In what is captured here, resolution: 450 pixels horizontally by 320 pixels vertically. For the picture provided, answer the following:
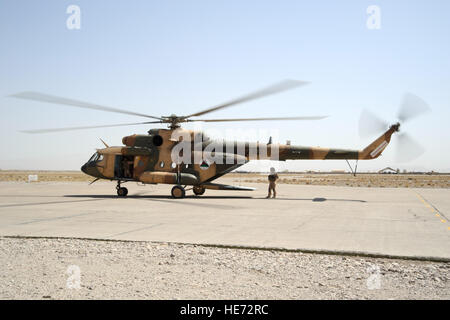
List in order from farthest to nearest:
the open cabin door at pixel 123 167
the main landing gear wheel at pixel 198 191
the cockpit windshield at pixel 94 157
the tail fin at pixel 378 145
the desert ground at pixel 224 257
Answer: the cockpit windshield at pixel 94 157 → the main landing gear wheel at pixel 198 191 → the open cabin door at pixel 123 167 → the tail fin at pixel 378 145 → the desert ground at pixel 224 257

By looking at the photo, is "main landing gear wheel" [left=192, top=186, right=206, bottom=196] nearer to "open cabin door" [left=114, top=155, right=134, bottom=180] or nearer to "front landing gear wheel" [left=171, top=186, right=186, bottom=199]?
"front landing gear wheel" [left=171, top=186, right=186, bottom=199]

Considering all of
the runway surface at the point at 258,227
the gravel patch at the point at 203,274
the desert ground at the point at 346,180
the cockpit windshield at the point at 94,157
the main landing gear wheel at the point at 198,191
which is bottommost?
the desert ground at the point at 346,180

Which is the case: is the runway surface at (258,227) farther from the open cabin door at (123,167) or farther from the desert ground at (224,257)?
the open cabin door at (123,167)

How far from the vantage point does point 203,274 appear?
19.2 feet

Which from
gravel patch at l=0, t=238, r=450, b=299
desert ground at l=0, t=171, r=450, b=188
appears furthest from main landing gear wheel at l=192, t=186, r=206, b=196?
desert ground at l=0, t=171, r=450, b=188

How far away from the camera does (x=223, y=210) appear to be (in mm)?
14305

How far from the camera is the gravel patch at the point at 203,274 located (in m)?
4.97

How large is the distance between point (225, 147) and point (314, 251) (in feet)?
45.2

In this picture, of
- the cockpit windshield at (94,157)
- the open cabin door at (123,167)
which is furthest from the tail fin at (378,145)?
the cockpit windshield at (94,157)

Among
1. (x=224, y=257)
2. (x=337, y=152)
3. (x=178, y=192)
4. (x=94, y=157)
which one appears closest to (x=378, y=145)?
(x=337, y=152)

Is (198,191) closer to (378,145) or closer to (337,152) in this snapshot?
(337,152)

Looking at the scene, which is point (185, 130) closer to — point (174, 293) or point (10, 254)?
point (10, 254)

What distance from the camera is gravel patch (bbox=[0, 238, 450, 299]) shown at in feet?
16.3
